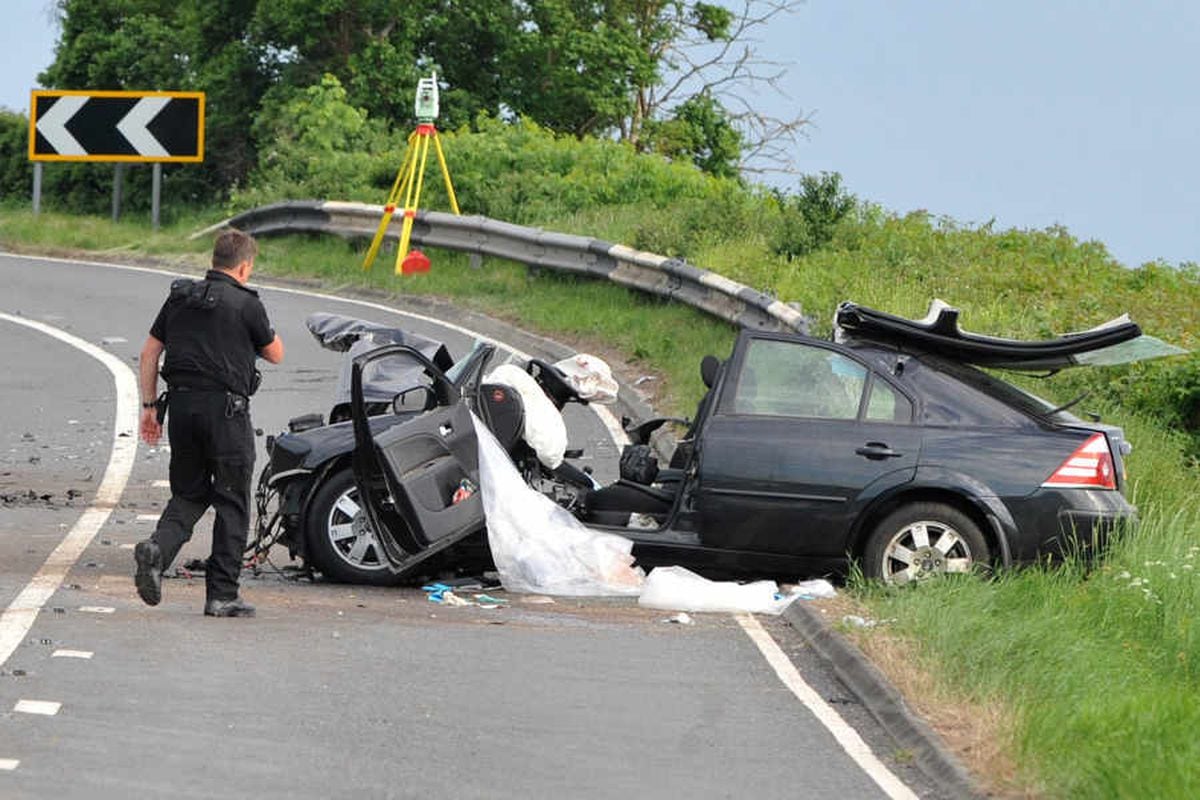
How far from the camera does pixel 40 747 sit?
26.5ft

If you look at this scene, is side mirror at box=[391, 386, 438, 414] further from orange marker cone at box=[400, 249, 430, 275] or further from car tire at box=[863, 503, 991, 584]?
orange marker cone at box=[400, 249, 430, 275]

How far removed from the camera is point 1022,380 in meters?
17.9

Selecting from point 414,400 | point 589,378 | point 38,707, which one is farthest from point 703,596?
point 38,707

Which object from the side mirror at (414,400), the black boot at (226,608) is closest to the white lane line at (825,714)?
the side mirror at (414,400)

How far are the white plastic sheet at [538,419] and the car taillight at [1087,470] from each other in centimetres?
264

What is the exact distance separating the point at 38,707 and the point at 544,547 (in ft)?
13.2

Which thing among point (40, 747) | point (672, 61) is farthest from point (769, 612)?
point (672, 61)

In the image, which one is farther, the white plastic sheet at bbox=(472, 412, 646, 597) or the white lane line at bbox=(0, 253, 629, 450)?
the white lane line at bbox=(0, 253, 629, 450)

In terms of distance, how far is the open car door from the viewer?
466 inches

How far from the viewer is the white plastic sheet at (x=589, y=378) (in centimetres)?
1295

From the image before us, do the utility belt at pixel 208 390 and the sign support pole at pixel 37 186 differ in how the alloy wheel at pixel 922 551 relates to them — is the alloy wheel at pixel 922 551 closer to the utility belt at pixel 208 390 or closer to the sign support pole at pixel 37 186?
the utility belt at pixel 208 390

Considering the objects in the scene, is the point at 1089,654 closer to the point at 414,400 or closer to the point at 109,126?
the point at 414,400

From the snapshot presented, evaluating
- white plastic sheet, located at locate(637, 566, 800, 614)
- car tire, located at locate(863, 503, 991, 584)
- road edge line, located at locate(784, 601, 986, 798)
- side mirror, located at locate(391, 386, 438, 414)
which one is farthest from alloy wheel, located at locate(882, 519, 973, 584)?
side mirror, located at locate(391, 386, 438, 414)

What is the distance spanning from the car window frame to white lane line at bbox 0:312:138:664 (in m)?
3.62
